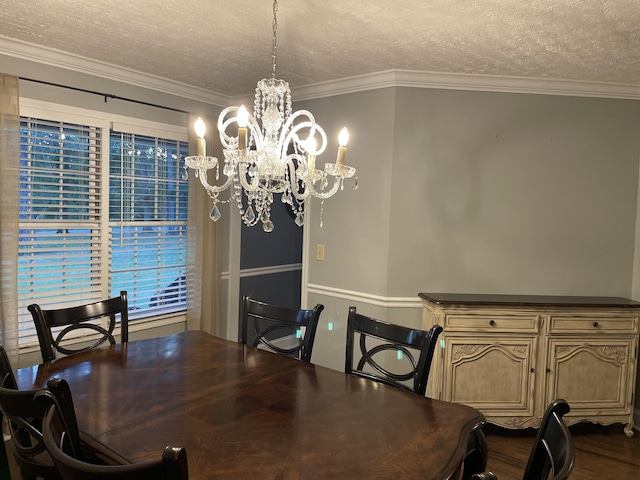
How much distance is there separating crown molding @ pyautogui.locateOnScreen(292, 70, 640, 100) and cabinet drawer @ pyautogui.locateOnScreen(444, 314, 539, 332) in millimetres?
1602

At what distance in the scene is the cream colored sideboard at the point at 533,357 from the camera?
299 cm

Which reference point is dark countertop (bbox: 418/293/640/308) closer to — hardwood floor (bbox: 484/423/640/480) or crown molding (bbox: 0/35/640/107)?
hardwood floor (bbox: 484/423/640/480)

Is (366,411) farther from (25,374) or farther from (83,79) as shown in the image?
(83,79)

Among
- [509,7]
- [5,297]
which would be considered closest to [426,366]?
[509,7]

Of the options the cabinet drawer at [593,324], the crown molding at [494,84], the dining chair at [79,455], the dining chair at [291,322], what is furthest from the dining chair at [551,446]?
the crown molding at [494,84]

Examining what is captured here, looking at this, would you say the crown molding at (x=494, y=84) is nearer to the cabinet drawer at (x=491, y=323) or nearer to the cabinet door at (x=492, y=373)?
the cabinet drawer at (x=491, y=323)

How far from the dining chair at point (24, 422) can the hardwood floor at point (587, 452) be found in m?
2.31

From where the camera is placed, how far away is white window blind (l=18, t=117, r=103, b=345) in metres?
2.89

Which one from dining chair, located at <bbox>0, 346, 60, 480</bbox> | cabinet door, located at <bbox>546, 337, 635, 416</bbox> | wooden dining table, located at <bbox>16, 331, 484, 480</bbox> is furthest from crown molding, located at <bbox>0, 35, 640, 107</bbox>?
dining chair, located at <bbox>0, 346, 60, 480</bbox>

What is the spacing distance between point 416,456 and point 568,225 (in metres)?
2.63

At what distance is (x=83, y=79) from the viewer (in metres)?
3.11

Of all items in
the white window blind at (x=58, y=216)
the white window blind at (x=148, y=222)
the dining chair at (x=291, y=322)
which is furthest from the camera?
the white window blind at (x=148, y=222)

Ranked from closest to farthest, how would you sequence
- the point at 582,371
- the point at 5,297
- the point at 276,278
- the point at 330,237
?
the point at 5,297 → the point at 582,371 → the point at 330,237 → the point at 276,278

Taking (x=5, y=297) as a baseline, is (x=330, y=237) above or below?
above
